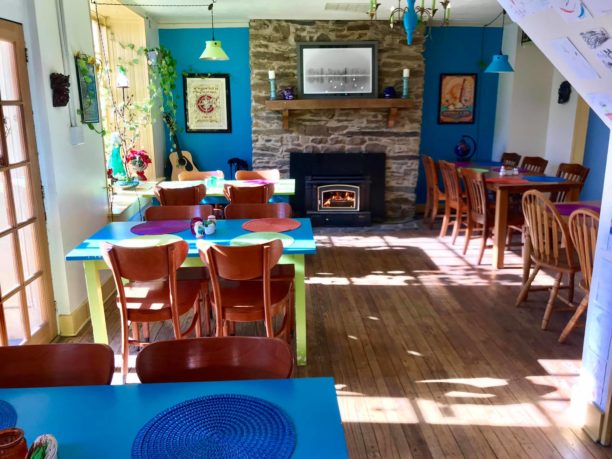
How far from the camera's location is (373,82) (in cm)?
634

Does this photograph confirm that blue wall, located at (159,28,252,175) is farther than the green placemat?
Yes

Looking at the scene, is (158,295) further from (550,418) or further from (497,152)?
(497,152)

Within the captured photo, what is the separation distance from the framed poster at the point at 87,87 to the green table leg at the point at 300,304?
196cm

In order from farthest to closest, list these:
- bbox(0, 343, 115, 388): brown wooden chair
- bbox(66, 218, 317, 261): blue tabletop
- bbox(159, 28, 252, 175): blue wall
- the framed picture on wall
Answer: the framed picture on wall, bbox(159, 28, 252, 175): blue wall, bbox(66, 218, 317, 261): blue tabletop, bbox(0, 343, 115, 388): brown wooden chair

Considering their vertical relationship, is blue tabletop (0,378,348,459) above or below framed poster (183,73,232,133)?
below

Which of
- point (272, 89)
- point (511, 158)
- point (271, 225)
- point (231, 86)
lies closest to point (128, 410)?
point (271, 225)

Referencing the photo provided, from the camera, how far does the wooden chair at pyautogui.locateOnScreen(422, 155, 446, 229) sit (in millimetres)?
6109

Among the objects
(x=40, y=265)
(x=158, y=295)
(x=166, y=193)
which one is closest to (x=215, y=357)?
(x=158, y=295)

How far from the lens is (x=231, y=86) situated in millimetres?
6641

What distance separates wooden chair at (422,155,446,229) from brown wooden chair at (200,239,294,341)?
3417mm

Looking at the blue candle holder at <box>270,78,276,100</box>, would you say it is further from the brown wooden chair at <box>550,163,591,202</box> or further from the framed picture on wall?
the brown wooden chair at <box>550,163,591,202</box>

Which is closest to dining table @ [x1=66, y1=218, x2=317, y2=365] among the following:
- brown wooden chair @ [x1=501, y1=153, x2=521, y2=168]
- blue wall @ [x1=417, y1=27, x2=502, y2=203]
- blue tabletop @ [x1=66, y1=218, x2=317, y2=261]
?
blue tabletop @ [x1=66, y1=218, x2=317, y2=261]

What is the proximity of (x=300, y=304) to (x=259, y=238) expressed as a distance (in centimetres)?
43

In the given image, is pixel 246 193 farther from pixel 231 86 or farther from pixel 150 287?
pixel 231 86
